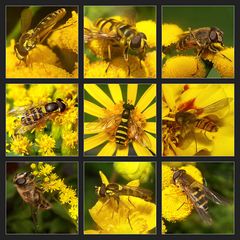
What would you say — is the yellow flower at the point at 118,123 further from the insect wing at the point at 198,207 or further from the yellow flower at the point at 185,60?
the insect wing at the point at 198,207

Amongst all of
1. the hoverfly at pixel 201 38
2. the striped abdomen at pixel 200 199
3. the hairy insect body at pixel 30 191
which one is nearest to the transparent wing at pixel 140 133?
the striped abdomen at pixel 200 199

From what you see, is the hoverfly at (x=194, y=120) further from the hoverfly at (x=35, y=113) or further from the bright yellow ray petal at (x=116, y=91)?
the hoverfly at (x=35, y=113)

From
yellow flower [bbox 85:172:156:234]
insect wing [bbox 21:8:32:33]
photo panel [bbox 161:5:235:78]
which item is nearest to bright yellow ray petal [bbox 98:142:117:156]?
yellow flower [bbox 85:172:156:234]

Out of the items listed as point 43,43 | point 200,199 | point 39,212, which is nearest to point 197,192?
point 200,199

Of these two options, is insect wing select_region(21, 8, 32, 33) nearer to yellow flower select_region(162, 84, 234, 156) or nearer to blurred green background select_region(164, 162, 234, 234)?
yellow flower select_region(162, 84, 234, 156)

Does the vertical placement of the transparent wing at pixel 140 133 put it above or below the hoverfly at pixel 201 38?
below

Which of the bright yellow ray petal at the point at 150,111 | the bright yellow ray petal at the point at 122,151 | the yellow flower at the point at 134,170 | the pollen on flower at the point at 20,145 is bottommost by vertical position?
the yellow flower at the point at 134,170
